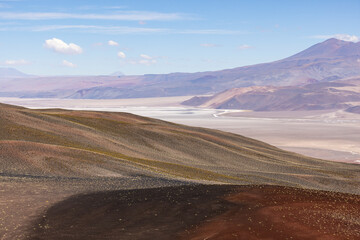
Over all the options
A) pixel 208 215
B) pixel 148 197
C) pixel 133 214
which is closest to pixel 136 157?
pixel 148 197

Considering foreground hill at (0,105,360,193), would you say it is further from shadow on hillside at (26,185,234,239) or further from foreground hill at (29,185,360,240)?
foreground hill at (29,185,360,240)

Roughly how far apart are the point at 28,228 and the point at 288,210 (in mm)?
11472

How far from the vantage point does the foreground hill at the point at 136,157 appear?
40.6 meters

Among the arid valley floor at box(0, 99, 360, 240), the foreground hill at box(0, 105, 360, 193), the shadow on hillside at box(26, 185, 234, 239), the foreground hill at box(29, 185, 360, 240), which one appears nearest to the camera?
the foreground hill at box(29, 185, 360, 240)

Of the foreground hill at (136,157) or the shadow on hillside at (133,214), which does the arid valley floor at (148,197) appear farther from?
the foreground hill at (136,157)

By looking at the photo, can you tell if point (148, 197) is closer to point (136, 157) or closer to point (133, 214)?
point (133, 214)

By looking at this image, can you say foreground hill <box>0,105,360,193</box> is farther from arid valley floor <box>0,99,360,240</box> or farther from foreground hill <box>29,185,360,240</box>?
foreground hill <box>29,185,360,240</box>

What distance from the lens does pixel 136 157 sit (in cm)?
5331

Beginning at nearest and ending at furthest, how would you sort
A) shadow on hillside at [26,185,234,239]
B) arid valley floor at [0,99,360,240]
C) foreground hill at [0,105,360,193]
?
arid valley floor at [0,99,360,240]
shadow on hillside at [26,185,234,239]
foreground hill at [0,105,360,193]

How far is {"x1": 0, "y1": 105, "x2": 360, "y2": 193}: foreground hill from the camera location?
133 feet

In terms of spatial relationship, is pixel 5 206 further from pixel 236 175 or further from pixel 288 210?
pixel 236 175

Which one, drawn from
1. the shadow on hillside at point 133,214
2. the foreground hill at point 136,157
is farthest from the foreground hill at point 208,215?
the foreground hill at point 136,157

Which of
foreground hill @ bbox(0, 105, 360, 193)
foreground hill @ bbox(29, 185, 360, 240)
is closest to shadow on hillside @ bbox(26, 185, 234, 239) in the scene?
foreground hill @ bbox(29, 185, 360, 240)

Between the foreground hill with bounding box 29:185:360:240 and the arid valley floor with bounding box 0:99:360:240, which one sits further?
the arid valley floor with bounding box 0:99:360:240
